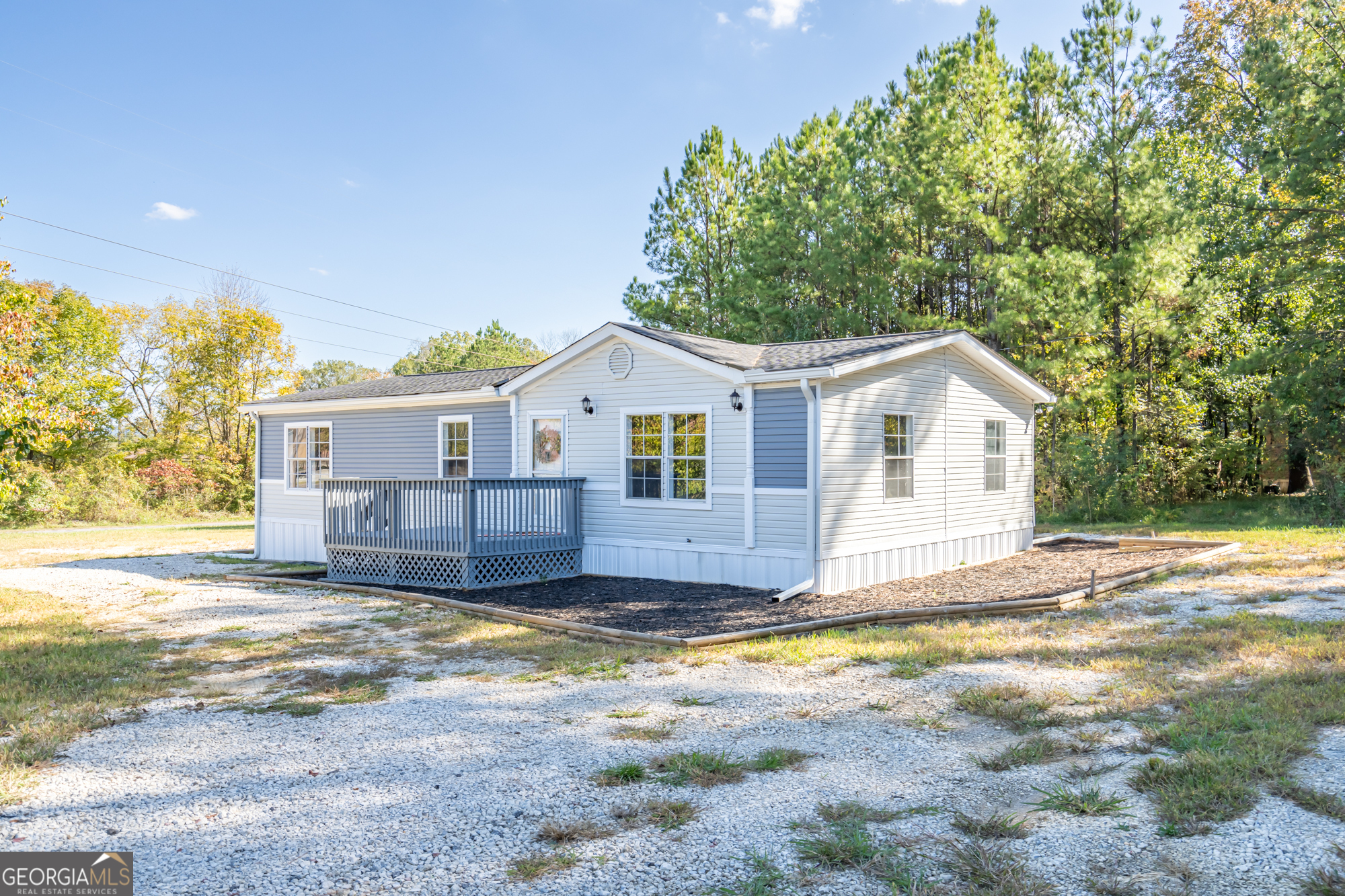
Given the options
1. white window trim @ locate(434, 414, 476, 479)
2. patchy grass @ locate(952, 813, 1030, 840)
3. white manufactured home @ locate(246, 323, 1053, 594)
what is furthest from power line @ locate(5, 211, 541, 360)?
patchy grass @ locate(952, 813, 1030, 840)

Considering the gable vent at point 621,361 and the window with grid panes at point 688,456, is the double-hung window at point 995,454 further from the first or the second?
the gable vent at point 621,361

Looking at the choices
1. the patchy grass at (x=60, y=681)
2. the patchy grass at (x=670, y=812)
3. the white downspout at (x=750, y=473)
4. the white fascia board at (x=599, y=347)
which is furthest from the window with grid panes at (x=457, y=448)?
the patchy grass at (x=670, y=812)

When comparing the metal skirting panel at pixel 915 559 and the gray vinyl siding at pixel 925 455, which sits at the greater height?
the gray vinyl siding at pixel 925 455

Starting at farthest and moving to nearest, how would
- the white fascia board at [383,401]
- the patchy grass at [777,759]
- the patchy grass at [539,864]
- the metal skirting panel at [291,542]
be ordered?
the metal skirting panel at [291,542], the white fascia board at [383,401], the patchy grass at [777,759], the patchy grass at [539,864]

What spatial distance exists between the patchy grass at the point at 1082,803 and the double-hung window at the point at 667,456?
7.27 m

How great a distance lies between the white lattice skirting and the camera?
36.3 ft

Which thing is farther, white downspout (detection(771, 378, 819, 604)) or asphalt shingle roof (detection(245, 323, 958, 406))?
asphalt shingle roof (detection(245, 323, 958, 406))

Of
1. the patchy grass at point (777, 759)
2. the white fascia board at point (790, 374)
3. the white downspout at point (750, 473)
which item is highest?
the white fascia board at point (790, 374)

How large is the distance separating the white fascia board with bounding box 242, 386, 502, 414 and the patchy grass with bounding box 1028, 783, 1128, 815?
10.3 metres

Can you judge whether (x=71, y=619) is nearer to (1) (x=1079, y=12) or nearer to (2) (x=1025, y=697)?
(2) (x=1025, y=697)

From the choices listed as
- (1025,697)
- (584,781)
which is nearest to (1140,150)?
(1025,697)

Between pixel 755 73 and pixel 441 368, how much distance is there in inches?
1077

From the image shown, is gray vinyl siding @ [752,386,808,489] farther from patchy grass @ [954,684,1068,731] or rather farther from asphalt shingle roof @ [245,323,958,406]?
patchy grass @ [954,684,1068,731]

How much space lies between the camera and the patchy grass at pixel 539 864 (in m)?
3.10
